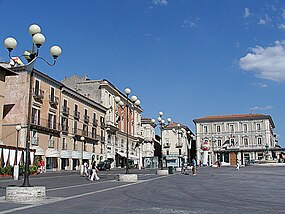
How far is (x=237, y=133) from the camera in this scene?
95000 millimetres

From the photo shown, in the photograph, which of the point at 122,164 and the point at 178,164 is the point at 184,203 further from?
the point at 122,164

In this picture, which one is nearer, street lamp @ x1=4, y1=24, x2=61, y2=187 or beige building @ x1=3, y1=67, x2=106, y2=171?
street lamp @ x1=4, y1=24, x2=61, y2=187

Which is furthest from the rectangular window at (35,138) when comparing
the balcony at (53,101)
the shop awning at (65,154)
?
the shop awning at (65,154)

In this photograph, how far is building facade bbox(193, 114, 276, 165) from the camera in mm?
90625

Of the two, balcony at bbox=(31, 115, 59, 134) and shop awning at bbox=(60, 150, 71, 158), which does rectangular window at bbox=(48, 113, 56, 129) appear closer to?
balcony at bbox=(31, 115, 59, 134)

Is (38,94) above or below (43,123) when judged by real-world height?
above

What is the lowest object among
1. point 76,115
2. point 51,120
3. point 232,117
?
point 51,120

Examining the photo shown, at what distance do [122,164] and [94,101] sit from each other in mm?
17117

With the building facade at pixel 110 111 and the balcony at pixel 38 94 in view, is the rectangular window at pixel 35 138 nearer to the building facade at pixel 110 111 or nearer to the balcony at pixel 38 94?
the balcony at pixel 38 94

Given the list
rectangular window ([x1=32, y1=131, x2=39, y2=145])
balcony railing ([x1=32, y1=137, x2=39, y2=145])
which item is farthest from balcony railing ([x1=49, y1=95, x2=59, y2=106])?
balcony railing ([x1=32, y1=137, x2=39, y2=145])

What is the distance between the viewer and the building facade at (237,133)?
297 ft

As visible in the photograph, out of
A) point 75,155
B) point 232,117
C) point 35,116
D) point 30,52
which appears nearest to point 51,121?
point 35,116

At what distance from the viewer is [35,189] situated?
432 inches

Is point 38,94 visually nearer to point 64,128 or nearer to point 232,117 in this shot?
point 64,128
